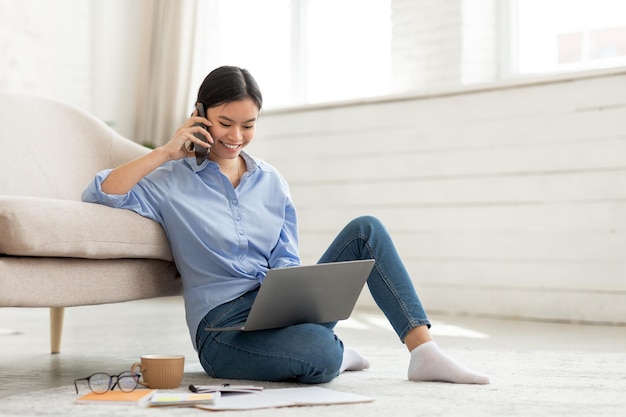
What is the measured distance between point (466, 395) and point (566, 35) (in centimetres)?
259

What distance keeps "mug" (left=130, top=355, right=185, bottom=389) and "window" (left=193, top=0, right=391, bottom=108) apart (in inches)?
116

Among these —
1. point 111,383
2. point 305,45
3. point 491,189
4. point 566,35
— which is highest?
point 305,45

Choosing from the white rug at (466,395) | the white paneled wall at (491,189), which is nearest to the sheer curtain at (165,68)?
the white paneled wall at (491,189)

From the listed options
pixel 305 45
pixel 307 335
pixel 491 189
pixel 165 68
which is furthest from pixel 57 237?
pixel 165 68

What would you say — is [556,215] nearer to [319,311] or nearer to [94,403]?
[319,311]

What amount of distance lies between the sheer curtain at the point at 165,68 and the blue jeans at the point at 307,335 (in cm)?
327

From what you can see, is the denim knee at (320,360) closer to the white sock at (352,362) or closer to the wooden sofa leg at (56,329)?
the white sock at (352,362)

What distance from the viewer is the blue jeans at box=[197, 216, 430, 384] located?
1994mm

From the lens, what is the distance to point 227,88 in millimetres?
2098

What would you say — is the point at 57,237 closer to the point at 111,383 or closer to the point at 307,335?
the point at 111,383

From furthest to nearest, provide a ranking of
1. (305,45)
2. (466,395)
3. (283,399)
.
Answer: (305,45)
(466,395)
(283,399)

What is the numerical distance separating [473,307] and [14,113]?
2241mm

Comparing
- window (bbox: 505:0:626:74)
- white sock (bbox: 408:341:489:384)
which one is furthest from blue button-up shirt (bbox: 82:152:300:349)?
window (bbox: 505:0:626:74)

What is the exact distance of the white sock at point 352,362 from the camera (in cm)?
225
